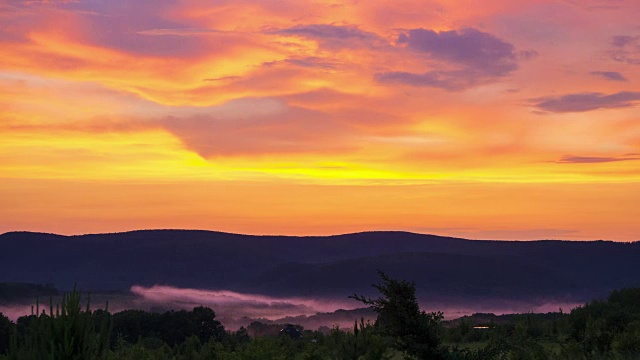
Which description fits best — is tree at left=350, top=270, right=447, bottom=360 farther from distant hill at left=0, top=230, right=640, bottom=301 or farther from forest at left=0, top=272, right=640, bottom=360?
distant hill at left=0, top=230, right=640, bottom=301

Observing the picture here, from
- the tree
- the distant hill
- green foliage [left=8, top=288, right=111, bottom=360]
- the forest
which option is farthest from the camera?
the distant hill

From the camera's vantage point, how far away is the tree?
1553 centimetres

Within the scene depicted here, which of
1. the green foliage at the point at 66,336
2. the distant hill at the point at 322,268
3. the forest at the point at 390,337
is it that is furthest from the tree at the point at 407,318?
the distant hill at the point at 322,268

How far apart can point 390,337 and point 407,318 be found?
129cm

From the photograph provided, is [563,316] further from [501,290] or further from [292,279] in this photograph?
[292,279]

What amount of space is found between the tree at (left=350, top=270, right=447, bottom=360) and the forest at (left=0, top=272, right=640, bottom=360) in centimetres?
2

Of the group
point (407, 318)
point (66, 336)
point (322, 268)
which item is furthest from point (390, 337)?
point (322, 268)

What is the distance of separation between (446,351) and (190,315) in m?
53.3

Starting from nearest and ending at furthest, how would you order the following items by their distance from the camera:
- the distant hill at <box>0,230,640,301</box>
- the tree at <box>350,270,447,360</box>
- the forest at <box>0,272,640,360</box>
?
the forest at <box>0,272,640,360</box> < the tree at <box>350,270,447,360</box> < the distant hill at <box>0,230,640,301</box>

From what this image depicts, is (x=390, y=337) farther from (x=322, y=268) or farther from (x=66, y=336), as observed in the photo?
(x=322, y=268)

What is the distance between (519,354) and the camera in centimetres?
1888

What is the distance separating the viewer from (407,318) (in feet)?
51.0

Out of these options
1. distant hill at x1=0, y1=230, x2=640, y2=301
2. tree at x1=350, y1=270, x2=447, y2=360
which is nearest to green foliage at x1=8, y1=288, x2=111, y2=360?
tree at x1=350, y1=270, x2=447, y2=360

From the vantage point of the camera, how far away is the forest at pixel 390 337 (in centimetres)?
1169
